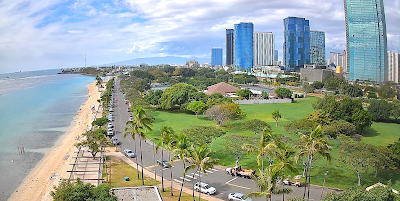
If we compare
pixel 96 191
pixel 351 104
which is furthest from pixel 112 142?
pixel 351 104

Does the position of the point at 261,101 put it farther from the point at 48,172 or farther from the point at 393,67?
the point at 393,67

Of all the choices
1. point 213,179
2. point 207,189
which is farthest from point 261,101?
point 207,189

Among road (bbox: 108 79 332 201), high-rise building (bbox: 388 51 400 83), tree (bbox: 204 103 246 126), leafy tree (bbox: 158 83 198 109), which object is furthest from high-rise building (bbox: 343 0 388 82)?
road (bbox: 108 79 332 201)

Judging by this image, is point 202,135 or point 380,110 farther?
point 380,110

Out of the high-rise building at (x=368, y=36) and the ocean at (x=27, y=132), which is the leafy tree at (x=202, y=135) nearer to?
the ocean at (x=27, y=132)

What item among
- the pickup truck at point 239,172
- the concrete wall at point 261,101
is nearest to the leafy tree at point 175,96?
the concrete wall at point 261,101

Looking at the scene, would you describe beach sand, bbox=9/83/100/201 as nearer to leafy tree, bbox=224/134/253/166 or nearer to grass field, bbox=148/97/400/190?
grass field, bbox=148/97/400/190

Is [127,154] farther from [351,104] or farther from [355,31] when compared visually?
[355,31]

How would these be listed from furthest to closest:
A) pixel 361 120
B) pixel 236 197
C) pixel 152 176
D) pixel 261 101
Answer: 1. pixel 261 101
2. pixel 361 120
3. pixel 152 176
4. pixel 236 197
